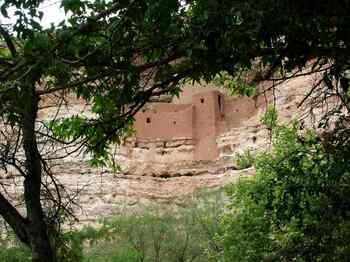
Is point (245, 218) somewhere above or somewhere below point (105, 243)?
above

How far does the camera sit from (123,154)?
79.0 feet

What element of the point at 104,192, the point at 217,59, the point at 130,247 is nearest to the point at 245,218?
the point at 130,247

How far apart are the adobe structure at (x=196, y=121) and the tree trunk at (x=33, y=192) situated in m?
20.7

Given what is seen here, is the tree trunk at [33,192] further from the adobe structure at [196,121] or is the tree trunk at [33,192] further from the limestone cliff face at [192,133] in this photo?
the adobe structure at [196,121]

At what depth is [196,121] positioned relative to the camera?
2423 cm

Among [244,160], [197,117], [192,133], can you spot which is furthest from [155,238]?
[197,117]

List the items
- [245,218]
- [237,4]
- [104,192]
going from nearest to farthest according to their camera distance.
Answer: [237,4]
[245,218]
[104,192]

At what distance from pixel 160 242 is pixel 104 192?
7.56 m

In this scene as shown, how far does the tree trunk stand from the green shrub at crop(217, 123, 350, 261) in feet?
5.54

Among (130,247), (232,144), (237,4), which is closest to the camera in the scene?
(237,4)

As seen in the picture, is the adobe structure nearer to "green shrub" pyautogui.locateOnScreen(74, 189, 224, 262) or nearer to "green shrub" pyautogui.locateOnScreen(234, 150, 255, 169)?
"green shrub" pyautogui.locateOnScreen(234, 150, 255, 169)

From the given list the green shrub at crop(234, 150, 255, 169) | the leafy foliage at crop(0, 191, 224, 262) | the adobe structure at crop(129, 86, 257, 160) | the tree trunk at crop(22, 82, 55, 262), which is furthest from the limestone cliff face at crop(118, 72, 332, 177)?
the tree trunk at crop(22, 82, 55, 262)

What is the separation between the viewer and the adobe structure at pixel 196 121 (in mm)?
23938

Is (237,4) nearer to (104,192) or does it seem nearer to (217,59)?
(217,59)
